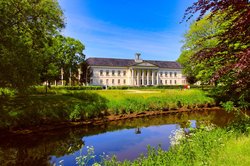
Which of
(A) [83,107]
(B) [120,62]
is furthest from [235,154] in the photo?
(B) [120,62]

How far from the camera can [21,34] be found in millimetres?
16719

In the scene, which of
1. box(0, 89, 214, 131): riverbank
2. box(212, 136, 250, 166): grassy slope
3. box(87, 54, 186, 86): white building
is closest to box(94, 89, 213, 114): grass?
box(0, 89, 214, 131): riverbank

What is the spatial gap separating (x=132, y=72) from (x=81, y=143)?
239 ft

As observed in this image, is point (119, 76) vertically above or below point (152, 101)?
above

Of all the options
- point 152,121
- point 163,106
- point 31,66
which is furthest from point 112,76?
point 31,66

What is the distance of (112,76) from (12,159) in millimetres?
73740

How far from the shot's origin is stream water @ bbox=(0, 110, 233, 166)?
10859 millimetres

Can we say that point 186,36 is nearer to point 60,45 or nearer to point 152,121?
point 152,121

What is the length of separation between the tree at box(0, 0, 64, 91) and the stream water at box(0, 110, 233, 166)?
3.66m

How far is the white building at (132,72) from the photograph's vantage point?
80.4 m

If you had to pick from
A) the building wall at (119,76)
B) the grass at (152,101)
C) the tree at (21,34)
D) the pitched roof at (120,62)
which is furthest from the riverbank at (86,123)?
the pitched roof at (120,62)

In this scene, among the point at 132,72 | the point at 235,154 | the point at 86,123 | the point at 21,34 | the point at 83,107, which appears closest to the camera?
the point at 235,154

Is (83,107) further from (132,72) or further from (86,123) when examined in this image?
(132,72)

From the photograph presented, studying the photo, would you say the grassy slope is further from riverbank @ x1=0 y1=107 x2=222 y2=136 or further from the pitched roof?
the pitched roof
